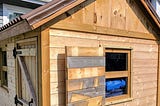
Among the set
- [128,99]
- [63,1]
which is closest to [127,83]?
[128,99]

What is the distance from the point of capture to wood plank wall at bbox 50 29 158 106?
2826 mm

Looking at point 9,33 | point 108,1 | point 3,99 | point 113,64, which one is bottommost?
point 3,99

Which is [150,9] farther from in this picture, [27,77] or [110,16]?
[27,77]

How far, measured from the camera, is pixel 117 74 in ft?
12.3

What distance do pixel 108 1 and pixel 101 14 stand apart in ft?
1.08

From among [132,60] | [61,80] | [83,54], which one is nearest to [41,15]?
[83,54]

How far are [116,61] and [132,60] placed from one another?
44 centimetres

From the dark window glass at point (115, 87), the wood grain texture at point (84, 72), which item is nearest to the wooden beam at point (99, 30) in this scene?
the wood grain texture at point (84, 72)

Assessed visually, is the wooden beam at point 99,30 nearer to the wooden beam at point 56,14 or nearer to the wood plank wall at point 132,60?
the wood plank wall at point 132,60

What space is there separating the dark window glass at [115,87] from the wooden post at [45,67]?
4.45 feet

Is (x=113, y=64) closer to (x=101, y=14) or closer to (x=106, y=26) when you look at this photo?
(x=106, y=26)

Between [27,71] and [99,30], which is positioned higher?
[99,30]

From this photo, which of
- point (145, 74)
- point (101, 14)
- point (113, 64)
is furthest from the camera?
point (145, 74)

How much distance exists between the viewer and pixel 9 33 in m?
3.23
